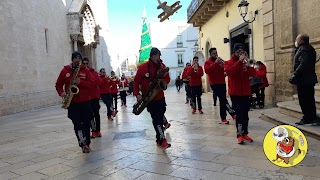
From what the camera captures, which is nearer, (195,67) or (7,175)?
(7,175)

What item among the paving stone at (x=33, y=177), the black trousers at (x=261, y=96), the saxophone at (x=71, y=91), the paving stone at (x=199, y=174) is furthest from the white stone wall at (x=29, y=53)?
the paving stone at (x=199, y=174)

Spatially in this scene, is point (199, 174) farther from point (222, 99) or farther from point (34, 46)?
point (34, 46)

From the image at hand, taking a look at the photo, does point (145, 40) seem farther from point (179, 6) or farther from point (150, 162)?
point (150, 162)

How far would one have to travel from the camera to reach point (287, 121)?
657 centimetres

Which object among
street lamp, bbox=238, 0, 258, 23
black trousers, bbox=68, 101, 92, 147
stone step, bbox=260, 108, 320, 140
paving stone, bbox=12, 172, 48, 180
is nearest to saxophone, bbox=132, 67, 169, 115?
black trousers, bbox=68, 101, 92, 147

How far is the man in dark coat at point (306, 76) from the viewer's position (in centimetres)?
572

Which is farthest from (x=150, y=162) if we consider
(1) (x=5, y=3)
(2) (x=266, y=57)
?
(1) (x=5, y=3)

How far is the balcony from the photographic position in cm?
1518

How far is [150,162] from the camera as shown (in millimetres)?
4594

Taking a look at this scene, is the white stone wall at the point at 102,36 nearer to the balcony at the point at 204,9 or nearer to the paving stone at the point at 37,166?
the balcony at the point at 204,9

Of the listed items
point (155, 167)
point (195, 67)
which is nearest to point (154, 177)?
point (155, 167)

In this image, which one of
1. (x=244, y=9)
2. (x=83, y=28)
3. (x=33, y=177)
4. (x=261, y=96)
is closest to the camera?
(x=33, y=177)
